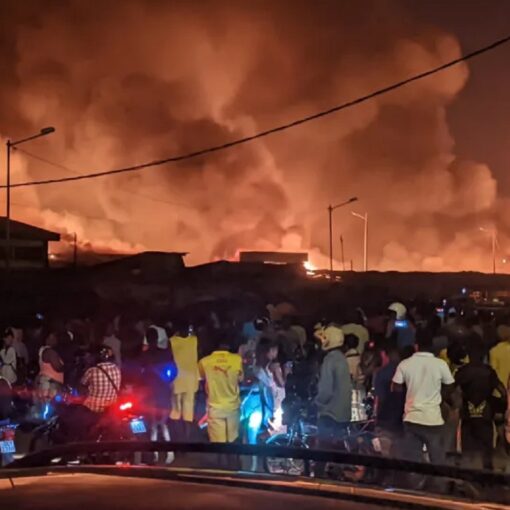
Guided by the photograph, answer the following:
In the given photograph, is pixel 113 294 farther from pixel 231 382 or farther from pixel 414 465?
pixel 414 465

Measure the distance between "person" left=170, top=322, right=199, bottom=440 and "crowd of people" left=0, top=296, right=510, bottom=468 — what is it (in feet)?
0.04

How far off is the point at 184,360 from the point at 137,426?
1.18 meters

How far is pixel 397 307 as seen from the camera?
13461 millimetres

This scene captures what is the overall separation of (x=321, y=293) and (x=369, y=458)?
25.0m

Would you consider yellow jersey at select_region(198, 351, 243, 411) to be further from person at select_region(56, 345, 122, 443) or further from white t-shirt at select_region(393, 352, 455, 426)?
white t-shirt at select_region(393, 352, 455, 426)

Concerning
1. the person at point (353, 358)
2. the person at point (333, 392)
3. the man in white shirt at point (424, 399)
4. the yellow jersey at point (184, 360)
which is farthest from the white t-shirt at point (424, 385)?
the yellow jersey at point (184, 360)

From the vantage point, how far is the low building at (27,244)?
4766 cm

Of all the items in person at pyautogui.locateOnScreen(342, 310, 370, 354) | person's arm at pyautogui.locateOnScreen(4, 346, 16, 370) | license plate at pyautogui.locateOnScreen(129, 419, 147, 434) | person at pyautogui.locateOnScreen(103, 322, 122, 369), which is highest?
person at pyautogui.locateOnScreen(342, 310, 370, 354)

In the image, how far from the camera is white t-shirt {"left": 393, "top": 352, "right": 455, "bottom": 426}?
7.97 m

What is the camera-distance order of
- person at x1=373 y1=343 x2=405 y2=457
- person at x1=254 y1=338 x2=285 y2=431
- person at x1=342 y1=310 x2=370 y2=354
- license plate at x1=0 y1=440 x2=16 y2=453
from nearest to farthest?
person at x1=373 y1=343 x2=405 y2=457 < license plate at x1=0 y1=440 x2=16 y2=453 < person at x1=254 y1=338 x2=285 y2=431 < person at x1=342 y1=310 x2=370 y2=354

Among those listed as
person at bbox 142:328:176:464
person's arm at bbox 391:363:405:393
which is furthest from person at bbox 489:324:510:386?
person at bbox 142:328:176:464

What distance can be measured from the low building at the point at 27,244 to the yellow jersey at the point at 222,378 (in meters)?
39.0

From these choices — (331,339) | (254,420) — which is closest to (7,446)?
(254,420)

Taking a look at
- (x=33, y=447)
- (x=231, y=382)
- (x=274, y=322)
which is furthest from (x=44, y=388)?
(x=274, y=322)
